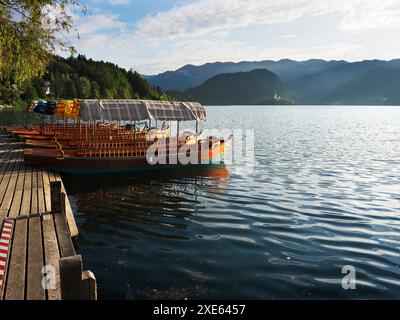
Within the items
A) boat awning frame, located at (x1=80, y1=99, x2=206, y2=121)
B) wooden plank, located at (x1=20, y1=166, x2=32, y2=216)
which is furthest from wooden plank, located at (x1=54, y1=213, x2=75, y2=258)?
boat awning frame, located at (x1=80, y1=99, x2=206, y2=121)

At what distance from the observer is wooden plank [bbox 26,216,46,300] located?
20.8ft

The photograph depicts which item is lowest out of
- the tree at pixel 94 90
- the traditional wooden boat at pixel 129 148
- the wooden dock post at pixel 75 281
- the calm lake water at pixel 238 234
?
the calm lake water at pixel 238 234

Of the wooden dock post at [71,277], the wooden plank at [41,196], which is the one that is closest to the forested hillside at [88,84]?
the wooden plank at [41,196]

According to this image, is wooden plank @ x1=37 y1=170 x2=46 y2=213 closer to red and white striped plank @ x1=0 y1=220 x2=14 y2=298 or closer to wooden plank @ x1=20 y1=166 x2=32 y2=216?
wooden plank @ x1=20 y1=166 x2=32 y2=216

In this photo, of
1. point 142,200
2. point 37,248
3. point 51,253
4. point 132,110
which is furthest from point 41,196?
point 132,110

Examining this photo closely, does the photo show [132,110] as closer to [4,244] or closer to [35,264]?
[4,244]

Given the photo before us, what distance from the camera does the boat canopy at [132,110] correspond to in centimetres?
2214

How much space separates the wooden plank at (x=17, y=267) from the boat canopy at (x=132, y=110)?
44.3ft

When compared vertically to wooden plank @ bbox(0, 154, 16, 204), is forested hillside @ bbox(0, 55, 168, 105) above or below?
above

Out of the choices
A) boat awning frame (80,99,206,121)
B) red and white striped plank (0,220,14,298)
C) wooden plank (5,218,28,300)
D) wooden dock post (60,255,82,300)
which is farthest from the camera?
boat awning frame (80,99,206,121)

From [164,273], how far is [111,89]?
146 meters

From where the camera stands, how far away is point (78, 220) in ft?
44.9

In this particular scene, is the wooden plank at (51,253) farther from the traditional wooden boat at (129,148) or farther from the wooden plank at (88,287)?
the traditional wooden boat at (129,148)

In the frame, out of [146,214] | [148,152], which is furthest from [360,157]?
[146,214]
